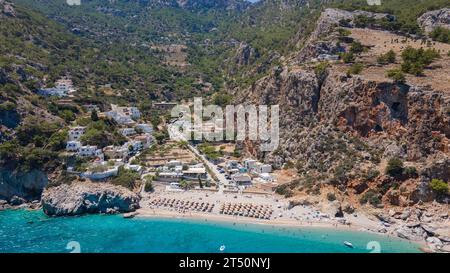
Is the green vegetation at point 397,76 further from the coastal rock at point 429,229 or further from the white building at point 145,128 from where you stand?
the white building at point 145,128

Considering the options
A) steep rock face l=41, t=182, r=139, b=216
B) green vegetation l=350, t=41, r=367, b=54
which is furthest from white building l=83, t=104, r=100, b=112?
green vegetation l=350, t=41, r=367, b=54

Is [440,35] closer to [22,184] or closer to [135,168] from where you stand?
[135,168]

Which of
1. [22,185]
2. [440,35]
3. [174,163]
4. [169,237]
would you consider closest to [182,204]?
[169,237]

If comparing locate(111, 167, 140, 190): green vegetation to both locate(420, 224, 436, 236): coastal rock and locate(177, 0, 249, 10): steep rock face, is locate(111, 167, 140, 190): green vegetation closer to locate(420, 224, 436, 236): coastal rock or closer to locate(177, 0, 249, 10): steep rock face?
locate(420, 224, 436, 236): coastal rock

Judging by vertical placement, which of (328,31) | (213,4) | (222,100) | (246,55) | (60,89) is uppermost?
(213,4)

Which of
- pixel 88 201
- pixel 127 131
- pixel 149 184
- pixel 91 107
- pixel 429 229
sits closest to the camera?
pixel 429 229

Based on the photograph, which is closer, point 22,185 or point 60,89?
point 22,185

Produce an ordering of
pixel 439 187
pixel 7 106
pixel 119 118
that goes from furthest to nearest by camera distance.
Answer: pixel 119 118, pixel 7 106, pixel 439 187

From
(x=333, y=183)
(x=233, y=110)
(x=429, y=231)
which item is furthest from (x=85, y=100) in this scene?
(x=429, y=231)
